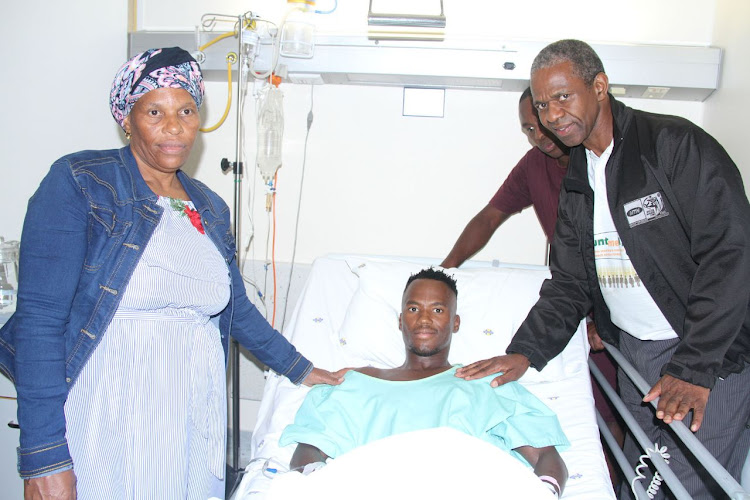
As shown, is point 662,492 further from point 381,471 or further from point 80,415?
point 80,415

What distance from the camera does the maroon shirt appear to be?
9.09 feet

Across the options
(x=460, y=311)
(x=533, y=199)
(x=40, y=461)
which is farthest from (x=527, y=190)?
(x=40, y=461)

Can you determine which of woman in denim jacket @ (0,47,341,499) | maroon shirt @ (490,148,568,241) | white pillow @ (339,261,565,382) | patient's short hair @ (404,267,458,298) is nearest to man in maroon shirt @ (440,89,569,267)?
maroon shirt @ (490,148,568,241)

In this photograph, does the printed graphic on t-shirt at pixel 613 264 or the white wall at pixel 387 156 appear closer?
the printed graphic on t-shirt at pixel 613 264

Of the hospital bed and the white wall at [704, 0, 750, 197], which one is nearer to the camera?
the hospital bed

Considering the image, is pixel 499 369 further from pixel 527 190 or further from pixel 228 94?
pixel 228 94

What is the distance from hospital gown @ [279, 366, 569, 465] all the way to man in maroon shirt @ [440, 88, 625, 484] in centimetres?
82

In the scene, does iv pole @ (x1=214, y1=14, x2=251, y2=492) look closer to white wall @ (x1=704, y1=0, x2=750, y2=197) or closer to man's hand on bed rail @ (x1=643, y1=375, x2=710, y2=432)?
man's hand on bed rail @ (x1=643, y1=375, x2=710, y2=432)

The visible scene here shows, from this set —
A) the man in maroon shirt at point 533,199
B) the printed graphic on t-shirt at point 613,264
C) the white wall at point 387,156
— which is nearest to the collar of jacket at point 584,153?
the printed graphic on t-shirt at point 613,264

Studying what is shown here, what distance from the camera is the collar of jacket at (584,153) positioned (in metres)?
2.02

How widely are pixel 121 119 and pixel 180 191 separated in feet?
0.84

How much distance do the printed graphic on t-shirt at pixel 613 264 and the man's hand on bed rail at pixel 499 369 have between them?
41 centimetres

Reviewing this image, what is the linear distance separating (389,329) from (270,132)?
127 centimetres

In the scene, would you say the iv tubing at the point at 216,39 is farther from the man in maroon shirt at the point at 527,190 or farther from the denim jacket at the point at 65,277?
the denim jacket at the point at 65,277
